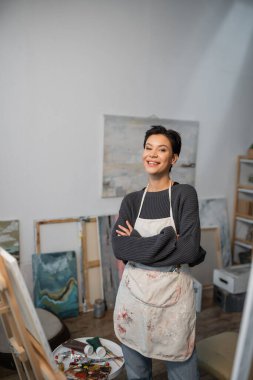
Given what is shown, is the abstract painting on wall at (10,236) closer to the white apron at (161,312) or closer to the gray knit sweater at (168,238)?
the gray knit sweater at (168,238)

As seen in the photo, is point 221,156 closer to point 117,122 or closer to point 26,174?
point 117,122

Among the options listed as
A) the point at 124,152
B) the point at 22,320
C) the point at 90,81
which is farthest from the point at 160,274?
the point at 90,81

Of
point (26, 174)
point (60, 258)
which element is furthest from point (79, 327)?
point (26, 174)

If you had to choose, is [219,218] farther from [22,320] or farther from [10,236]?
[22,320]

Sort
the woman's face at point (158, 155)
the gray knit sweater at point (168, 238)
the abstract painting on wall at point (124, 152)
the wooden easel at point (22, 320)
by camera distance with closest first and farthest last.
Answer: the wooden easel at point (22, 320), the gray knit sweater at point (168, 238), the woman's face at point (158, 155), the abstract painting on wall at point (124, 152)

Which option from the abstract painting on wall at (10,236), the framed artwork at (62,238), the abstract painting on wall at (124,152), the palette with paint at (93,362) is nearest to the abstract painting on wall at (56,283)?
the framed artwork at (62,238)

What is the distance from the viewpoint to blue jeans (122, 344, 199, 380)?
1635 mm

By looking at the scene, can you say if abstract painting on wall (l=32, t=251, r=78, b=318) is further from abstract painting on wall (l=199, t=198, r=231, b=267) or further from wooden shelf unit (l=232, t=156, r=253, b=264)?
wooden shelf unit (l=232, t=156, r=253, b=264)

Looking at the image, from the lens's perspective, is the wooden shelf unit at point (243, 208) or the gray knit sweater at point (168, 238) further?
the wooden shelf unit at point (243, 208)

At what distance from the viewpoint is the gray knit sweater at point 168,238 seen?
158cm

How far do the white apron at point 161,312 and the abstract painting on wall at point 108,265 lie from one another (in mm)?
1698

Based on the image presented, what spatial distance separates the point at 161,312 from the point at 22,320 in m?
0.66

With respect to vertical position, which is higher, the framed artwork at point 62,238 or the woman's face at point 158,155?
the woman's face at point 158,155

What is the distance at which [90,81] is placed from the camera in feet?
10.4
